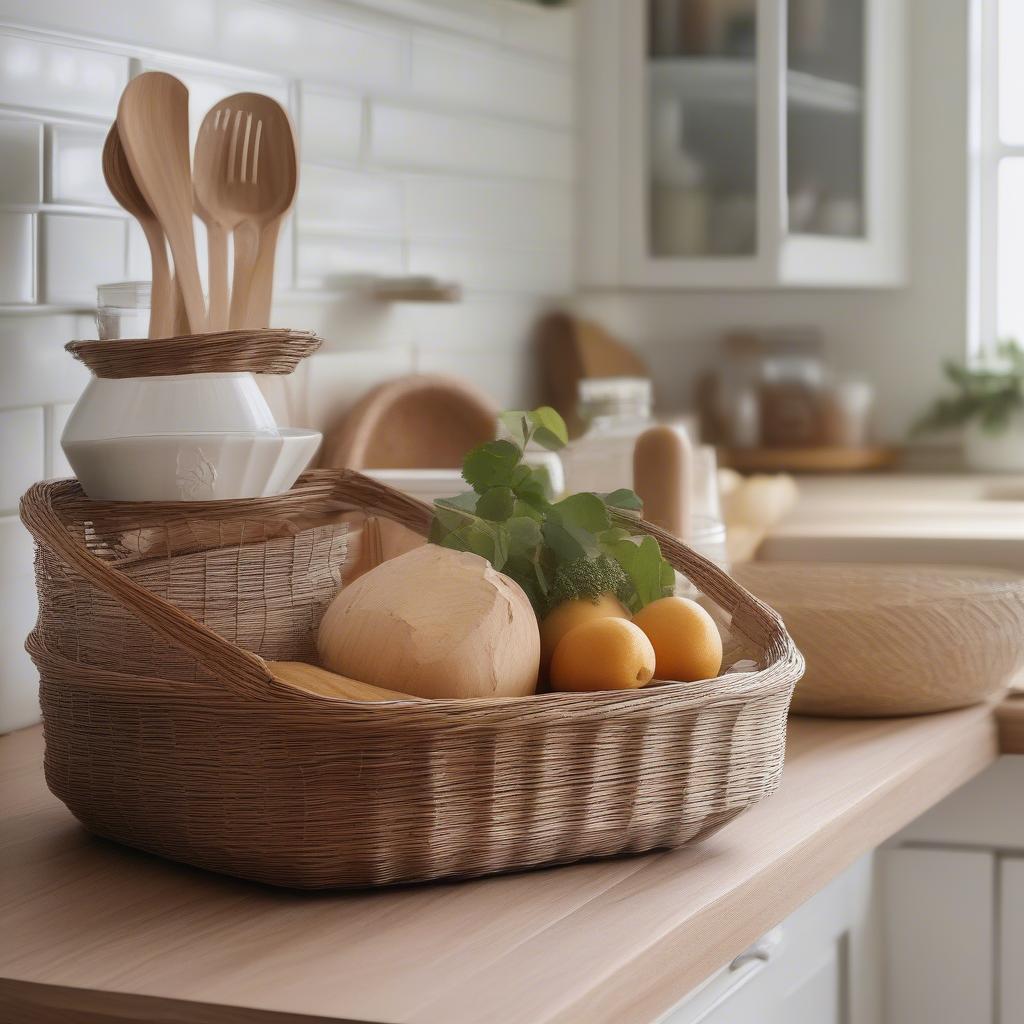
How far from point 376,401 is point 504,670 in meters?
0.86

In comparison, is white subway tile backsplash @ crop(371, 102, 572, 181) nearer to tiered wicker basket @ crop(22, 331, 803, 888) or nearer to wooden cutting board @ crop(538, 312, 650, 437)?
wooden cutting board @ crop(538, 312, 650, 437)

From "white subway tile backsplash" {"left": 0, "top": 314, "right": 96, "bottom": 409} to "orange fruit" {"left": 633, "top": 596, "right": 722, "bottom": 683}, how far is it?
0.50 meters

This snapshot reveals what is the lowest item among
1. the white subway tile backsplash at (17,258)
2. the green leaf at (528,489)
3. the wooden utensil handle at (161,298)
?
the green leaf at (528,489)

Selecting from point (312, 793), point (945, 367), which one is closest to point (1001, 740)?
point (312, 793)

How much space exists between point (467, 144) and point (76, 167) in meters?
0.76

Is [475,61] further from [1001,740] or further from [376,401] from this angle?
[1001,740]

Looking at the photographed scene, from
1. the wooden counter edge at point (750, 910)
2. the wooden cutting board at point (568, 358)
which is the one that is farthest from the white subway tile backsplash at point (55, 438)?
the wooden cutting board at point (568, 358)

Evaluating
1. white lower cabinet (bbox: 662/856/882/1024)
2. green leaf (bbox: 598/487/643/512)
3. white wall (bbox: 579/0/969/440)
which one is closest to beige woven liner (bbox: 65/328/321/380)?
green leaf (bbox: 598/487/643/512)

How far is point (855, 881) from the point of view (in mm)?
1210

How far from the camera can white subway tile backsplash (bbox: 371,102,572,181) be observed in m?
1.76

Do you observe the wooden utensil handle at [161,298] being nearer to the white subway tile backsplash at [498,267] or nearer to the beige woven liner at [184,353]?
the beige woven liner at [184,353]

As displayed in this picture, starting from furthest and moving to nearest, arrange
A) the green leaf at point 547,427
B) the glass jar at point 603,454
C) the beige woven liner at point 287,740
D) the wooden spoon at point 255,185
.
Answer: the glass jar at point 603,454
the wooden spoon at point 255,185
the green leaf at point 547,427
the beige woven liner at point 287,740

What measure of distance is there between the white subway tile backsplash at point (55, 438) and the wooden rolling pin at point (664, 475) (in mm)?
427

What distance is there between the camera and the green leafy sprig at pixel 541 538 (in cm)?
91
